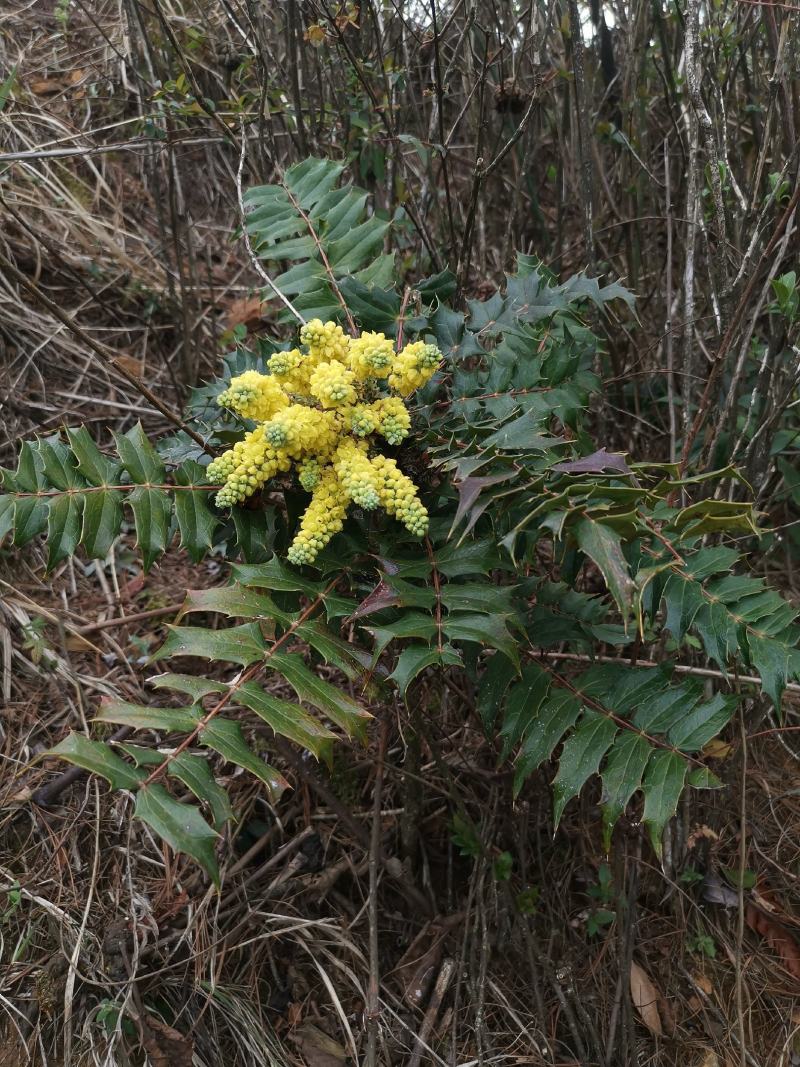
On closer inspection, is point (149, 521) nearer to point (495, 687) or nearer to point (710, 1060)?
point (495, 687)

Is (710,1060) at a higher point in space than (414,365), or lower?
lower

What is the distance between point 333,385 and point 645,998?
1.63m

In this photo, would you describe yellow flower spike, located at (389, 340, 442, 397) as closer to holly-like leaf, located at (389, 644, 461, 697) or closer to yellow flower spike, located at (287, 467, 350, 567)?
yellow flower spike, located at (287, 467, 350, 567)

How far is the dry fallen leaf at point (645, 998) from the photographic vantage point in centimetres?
202

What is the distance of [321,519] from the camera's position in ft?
5.06

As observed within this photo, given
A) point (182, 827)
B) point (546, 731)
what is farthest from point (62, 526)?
point (546, 731)

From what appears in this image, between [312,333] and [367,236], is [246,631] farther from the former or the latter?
[367,236]

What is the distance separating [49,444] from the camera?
1.62 m

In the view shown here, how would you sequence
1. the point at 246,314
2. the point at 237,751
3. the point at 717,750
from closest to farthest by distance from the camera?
the point at 237,751 → the point at 717,750 → the point at 246,314

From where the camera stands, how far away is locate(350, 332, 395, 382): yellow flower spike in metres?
1.57

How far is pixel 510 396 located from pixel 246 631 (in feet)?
2.26

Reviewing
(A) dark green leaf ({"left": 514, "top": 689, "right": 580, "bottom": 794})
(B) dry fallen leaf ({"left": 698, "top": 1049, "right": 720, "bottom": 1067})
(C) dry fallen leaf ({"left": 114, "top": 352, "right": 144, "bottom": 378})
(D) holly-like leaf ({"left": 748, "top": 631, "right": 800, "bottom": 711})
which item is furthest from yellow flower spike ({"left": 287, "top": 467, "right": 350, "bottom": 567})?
(C) dry fallen leaf ({"left": 114, "top": 352, "right": 144, "bottom": 378})

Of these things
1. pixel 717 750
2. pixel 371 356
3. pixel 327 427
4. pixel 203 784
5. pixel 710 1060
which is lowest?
pixel 710 1060

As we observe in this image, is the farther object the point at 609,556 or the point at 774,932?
the point at 774,932
